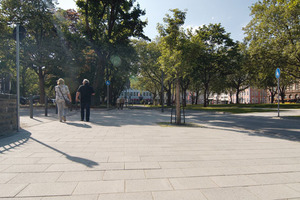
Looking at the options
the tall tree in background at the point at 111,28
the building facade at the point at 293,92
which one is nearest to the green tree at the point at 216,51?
the tall tree in background at the point at 111,28

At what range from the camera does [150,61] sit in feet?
119

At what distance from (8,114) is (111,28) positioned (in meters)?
20.4

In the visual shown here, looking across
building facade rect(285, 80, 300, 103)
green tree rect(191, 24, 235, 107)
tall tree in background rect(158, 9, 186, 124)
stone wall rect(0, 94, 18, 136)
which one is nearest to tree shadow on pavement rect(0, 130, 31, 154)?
stone wall rect(0, 94, 18, 136)

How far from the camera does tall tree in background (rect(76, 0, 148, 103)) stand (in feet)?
74.4

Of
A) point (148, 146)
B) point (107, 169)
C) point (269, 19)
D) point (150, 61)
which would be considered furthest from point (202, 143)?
point (150, 61)

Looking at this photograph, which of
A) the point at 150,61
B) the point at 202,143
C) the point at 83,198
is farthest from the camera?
the point at 150,61

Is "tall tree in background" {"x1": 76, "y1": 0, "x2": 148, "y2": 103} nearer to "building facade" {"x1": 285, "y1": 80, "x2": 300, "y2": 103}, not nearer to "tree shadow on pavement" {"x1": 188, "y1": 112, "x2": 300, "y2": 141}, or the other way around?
"tree shadow on pavement" {"x1": 188, "y1": 112, "x2": 300, "y2": 141}

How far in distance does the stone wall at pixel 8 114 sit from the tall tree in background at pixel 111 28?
666 inches

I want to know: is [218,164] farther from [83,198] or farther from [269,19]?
[269,19]

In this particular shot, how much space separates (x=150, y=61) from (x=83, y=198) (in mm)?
35024

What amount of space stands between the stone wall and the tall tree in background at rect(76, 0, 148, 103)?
16.9m

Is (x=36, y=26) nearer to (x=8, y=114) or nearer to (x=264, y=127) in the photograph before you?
(x=8, y=114)

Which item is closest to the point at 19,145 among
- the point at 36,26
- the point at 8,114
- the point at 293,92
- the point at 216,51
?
the point at 8,114

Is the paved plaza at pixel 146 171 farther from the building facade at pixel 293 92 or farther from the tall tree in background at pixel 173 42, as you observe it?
the building facade at pixel 293 92
